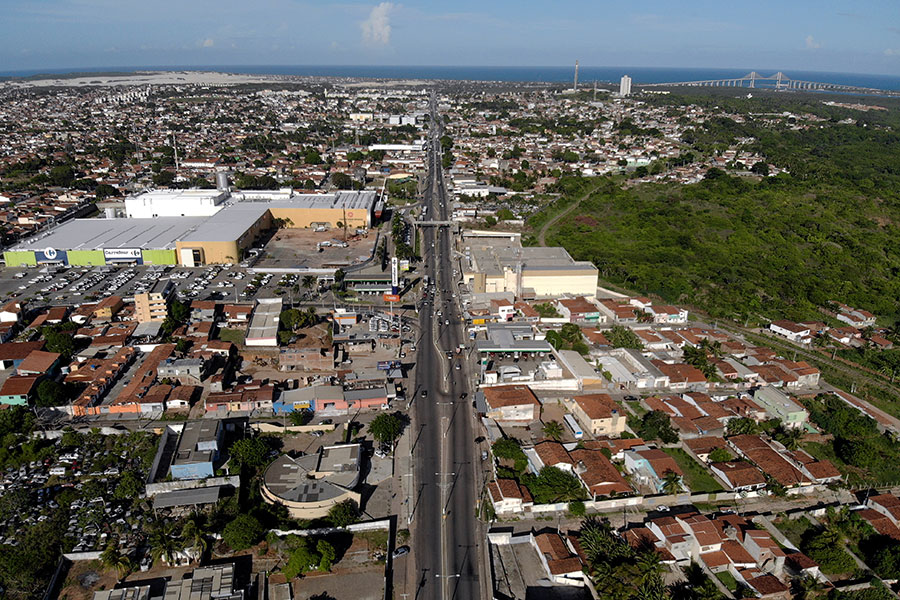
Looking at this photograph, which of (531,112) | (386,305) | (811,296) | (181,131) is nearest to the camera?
(386,305)

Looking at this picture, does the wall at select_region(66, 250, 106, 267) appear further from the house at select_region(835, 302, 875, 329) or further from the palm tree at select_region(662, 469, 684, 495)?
the house at select_region(835, 302, 875, 329)

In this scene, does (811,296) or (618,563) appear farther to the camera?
(811,296)

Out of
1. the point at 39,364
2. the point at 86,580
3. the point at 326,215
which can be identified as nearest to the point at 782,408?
the point at 86,580

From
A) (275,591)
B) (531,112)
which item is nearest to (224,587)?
(275,591)

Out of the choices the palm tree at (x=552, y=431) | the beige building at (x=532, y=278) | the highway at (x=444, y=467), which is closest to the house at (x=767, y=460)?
the palm tree at (x=552, y=431)

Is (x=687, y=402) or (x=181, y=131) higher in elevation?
(x=181, y=131)

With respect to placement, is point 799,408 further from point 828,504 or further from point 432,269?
point 432,269

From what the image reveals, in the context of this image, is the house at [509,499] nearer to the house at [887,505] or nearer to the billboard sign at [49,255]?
the house at [887,505]
